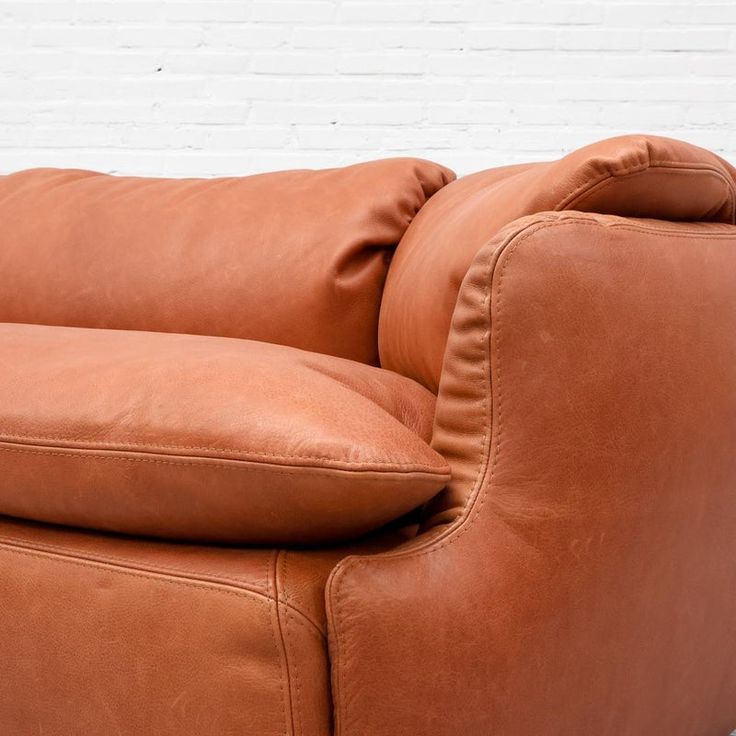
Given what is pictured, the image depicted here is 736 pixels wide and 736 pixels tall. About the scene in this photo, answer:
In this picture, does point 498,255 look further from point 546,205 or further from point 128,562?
point 128,562

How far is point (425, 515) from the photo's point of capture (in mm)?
730

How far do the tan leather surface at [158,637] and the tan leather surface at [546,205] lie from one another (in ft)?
0.90

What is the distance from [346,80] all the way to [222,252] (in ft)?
2.96

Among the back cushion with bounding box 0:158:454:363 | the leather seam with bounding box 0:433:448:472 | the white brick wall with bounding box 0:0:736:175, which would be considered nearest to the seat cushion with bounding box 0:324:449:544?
the leather seam with bounding box 0:433:448:472

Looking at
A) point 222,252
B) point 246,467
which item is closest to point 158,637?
point 246,467

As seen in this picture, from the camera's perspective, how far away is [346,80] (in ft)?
6.87

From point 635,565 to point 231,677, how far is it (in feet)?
1.12

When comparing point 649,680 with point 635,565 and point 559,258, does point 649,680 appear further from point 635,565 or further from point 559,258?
point 559,258

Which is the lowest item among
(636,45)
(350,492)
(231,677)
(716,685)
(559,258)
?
(716,685)

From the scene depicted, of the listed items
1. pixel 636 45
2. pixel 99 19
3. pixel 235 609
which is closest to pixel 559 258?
pixel 235 609

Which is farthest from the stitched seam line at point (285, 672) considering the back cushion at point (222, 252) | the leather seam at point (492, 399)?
the back cushion at point (222, 252)

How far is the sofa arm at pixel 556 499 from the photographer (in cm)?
65

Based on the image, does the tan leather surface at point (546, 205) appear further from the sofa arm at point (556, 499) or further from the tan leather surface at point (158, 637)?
the tan leather surface at point (158, 637)

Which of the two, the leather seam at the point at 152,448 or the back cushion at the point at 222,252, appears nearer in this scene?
the leather seam at the point at 152,448
